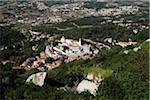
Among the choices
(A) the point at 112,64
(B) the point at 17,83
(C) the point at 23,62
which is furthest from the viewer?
(C) the point at 23,62

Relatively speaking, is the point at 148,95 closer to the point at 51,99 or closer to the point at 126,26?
the point at 51,99

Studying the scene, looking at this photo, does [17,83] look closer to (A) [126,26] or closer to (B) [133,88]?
(B) [133,88]

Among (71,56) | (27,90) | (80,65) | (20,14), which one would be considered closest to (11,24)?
(20,14)

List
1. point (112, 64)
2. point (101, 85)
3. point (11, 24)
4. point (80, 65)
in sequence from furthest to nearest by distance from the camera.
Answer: point (11, 24)
point (80, 65)
point (112, 64)
point (101, 85)

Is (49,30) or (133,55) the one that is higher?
(133,55)

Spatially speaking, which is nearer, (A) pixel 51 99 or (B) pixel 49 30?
(A) pixel 51 99

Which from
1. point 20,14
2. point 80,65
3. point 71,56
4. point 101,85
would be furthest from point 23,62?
point 20,14

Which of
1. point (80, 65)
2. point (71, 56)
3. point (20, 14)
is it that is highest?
point (80, 65)
